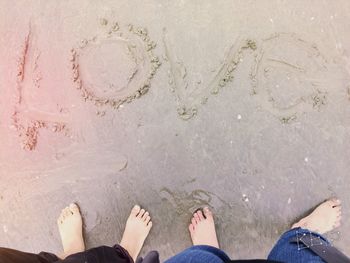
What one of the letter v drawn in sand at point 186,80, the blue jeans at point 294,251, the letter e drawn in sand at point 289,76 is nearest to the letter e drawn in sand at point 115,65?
the letter v drawn in sand at point 186,80

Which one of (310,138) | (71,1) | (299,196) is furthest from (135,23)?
(299,196)

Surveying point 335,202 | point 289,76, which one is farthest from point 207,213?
point 289,76

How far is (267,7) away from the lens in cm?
140

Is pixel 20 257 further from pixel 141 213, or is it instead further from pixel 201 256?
pixel 201 256

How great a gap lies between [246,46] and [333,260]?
76 centimetres

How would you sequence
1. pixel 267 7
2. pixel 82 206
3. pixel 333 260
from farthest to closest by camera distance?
1. pixel 82 206
2. pixel 267 7
3. pixel 333 260

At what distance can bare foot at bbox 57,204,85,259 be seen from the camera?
149 cm

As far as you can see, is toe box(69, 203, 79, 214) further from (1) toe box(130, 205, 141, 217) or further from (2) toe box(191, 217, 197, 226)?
(2) toe box(191, 217, 197, 226)

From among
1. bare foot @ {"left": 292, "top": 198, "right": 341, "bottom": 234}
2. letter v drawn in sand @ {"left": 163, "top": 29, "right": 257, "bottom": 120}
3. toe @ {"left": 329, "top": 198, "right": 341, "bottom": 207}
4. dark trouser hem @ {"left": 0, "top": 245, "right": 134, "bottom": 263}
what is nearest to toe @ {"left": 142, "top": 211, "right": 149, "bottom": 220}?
dark trouser hem @ {"left": 0, "top": 245, "right": 134, "bottom": 263}

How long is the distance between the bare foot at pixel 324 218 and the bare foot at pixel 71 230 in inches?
31.3

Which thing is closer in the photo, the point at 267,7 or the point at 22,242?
the point at 267,7

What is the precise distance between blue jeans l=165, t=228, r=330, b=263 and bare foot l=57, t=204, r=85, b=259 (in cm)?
45

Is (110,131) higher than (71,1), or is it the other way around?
(71,1)

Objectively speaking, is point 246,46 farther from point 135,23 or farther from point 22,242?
point 22,242
